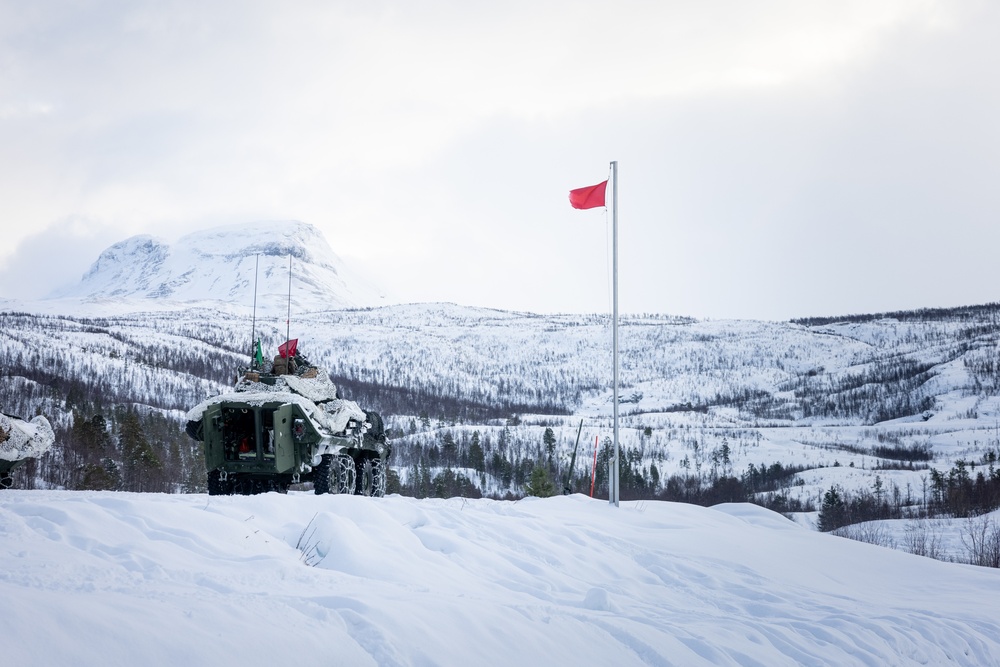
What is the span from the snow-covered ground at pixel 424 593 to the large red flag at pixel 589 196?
7.26 meters

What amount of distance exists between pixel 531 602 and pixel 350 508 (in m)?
2.61

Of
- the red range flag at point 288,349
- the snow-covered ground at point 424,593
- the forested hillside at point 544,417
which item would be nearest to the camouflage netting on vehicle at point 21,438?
the red range flag at point 288,349

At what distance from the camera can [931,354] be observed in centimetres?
18312

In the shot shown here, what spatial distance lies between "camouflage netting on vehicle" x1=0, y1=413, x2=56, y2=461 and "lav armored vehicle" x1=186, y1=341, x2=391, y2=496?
285 cm

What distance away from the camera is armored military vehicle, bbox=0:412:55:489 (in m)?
13.2

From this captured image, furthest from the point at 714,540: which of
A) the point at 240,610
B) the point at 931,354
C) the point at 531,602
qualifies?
the point at 931,354

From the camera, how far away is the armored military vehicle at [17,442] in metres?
13.2

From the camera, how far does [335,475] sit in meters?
14.7

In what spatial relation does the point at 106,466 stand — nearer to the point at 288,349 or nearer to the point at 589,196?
the point at 288,349

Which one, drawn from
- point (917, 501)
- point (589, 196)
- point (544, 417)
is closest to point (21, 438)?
point (589, 196)

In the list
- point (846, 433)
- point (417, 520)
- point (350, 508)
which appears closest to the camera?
point (350, 508)

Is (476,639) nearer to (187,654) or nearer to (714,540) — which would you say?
(187,654)

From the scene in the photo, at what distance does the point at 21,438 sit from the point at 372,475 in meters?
6.55

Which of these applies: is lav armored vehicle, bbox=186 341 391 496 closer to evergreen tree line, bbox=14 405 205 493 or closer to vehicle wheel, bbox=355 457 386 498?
vehicle wheel, bbox=355 457 386 498
